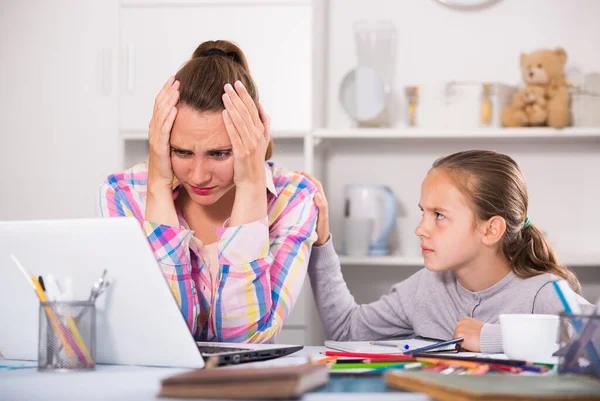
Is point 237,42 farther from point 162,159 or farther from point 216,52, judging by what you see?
point 162,159

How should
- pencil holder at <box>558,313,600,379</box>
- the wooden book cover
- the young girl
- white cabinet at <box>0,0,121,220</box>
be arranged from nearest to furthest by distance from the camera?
the wooden book cover < pencil holder at <box>558,313,600,379</box> < the young girl < white cabinet at <box>0,0,121,220</box>

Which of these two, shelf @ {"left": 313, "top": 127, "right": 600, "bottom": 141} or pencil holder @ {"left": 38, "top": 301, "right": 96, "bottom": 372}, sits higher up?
shelf @ {"left": 313, "top": 127, "right": 600, "bottom": 141}

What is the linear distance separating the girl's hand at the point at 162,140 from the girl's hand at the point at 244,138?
111 millimetres

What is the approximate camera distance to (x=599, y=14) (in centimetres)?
288

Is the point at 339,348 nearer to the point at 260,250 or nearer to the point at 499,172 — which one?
the point at 260,250

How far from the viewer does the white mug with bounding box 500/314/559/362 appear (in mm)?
1164

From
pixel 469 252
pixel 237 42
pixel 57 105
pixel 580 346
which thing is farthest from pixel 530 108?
pixel 580 346

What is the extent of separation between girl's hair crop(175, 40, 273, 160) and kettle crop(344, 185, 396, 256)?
1068 millimetres

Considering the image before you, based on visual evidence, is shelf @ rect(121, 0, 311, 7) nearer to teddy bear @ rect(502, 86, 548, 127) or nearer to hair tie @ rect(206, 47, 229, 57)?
teddy bear @ rect(502, 86, 548, 127)

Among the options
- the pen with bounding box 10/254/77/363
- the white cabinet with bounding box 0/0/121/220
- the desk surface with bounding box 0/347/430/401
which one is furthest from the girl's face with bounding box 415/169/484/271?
the white cabinet with bounding box 0/0/121/220

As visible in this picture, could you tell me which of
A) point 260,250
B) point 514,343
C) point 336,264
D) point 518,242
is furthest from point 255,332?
point 518,242

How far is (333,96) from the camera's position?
2.97m

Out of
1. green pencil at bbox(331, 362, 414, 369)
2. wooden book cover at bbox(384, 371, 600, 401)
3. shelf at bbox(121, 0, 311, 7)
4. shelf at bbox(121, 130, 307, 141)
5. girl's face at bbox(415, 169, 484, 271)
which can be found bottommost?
green pencil at bbox(331, 362, 414, 369)

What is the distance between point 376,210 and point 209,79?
4.11 ft
